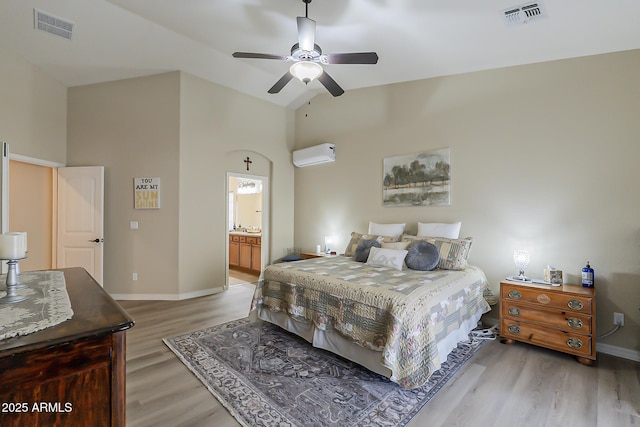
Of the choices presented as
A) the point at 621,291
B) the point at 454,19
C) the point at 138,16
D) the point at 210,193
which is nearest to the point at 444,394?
the point at 621,291

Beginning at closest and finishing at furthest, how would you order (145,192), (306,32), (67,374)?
1. (67,374)
2. (306,32)
3. (145,192)

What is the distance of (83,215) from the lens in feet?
14.4

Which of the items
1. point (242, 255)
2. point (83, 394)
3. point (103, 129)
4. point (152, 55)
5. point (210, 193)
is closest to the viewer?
point (83, 394)

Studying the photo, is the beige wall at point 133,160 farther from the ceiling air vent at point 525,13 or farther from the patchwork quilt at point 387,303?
the ceiling air vent at point 525,13

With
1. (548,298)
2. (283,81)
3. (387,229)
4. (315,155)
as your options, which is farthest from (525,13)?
(315,155)

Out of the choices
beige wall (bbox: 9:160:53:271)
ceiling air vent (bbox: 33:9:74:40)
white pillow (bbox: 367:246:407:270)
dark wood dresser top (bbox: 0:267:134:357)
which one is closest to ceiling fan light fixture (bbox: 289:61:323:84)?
white pillow (bbox: 367:246:407:270)

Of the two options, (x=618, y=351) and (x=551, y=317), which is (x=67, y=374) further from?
(x=618, y=351)

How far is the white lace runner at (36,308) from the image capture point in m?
1.03

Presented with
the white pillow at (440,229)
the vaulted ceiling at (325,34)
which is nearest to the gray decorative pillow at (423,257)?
the white pillow at (440,229)

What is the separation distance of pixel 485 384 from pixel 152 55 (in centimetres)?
526

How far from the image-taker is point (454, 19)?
9.30 ft

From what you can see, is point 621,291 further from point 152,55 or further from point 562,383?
point 152,55

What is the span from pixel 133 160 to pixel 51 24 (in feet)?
5.84

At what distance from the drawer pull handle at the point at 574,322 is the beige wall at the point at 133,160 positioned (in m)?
4.77
